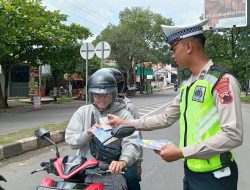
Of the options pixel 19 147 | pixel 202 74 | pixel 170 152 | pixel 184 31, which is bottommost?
pixel 19 147

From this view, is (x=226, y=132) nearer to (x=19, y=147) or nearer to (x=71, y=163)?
(x=71, y=163)

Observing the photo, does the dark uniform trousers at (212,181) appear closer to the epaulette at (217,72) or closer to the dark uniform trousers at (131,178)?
the epaulette at (217,72)

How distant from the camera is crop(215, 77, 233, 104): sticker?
8.25 feet

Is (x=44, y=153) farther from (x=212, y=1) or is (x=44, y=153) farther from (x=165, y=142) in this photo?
(x=212, y=1)

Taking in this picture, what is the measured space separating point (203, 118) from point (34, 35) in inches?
775

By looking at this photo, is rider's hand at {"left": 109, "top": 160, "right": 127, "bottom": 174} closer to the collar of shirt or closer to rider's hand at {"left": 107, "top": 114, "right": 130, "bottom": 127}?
rider's hand at {"left": 107, "top": 114, "right": 130, "bottom": 127}

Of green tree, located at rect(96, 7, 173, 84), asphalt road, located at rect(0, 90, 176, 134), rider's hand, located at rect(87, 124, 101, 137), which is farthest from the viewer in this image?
green tree, located at rect(96, 7, 173, 84)

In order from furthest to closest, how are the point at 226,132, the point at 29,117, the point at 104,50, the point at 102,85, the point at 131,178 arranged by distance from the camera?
→ the point at 29,117, the point at 104,50, the point at 131,178, the point at 102,85, the point at 226,132

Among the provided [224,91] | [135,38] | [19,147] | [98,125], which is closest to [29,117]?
[19,147]

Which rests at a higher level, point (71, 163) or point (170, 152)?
point (170, 152)

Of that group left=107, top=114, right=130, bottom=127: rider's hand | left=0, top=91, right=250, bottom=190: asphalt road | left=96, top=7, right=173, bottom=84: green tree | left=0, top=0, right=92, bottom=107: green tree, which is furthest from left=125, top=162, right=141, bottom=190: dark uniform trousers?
left=96, top=7, right=173, bottom=84: green tree

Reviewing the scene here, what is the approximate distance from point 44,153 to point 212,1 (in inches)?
1397

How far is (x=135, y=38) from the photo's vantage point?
4488 cm

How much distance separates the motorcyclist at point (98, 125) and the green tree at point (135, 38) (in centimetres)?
4135
